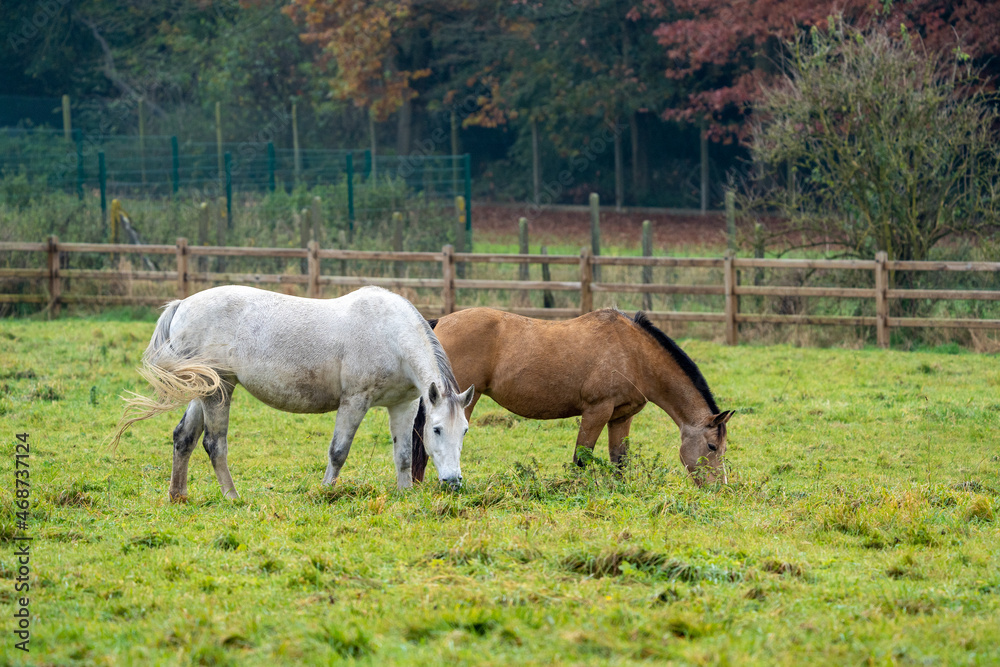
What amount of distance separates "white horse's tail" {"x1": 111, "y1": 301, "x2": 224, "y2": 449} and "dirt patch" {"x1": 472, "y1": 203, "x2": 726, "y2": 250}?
1705 centimetres

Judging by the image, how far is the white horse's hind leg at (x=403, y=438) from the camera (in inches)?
254

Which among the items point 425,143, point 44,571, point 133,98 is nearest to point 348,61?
point 425,143

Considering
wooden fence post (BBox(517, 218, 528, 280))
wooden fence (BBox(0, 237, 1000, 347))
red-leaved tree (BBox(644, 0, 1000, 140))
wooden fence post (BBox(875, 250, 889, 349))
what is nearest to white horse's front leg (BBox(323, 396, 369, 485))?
wooden fence (BBox(0, 237, 1000, 347))

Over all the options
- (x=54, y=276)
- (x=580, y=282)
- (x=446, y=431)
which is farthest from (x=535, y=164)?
(x=446, y=431)

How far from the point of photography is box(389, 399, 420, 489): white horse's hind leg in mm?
6457

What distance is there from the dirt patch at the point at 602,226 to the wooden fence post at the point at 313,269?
9955 millimetres

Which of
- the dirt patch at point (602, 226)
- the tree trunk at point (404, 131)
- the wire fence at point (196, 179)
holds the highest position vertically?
the tree trunk at point (404, 131)

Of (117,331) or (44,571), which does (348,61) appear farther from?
(44,571)

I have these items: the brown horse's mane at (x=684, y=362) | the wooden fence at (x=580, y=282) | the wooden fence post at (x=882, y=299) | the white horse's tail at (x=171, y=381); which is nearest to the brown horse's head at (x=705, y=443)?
the brown horse's mane at (x=684, y=362)

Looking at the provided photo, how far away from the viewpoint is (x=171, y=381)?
20.4 feet

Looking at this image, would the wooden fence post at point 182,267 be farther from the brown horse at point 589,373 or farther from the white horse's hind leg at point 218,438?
the white horse's hind leg at point 218,438

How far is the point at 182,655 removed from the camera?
362cm

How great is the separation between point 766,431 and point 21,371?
757 centimetres

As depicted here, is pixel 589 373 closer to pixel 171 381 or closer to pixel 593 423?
pixel 593 423
